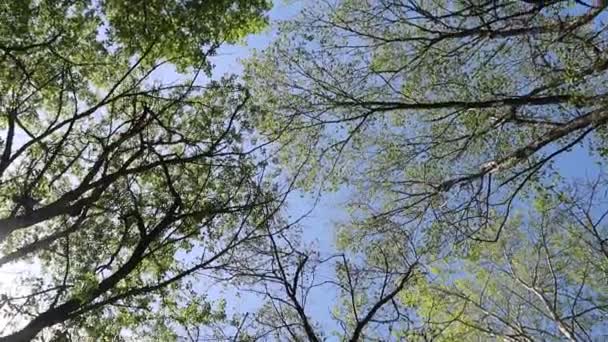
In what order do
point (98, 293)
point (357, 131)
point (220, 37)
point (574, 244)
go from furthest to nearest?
point (574, 244) → point (357, 131) → point (220, 37) → point (98, 293)

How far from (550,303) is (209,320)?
20.5ft

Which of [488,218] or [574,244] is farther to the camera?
[574,244]

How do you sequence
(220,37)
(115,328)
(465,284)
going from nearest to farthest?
(115,328) < (220,37) < (465,284)

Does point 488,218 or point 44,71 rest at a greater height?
point 44,71

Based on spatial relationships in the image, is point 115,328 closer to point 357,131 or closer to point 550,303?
point 357,131

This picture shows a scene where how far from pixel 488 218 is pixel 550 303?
2.66 m

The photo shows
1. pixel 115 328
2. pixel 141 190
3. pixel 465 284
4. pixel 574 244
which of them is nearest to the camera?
A: pixel 115 328

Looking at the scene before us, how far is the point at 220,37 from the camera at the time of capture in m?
6.91

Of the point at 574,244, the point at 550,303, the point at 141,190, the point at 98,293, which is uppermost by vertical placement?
the point at 574,244

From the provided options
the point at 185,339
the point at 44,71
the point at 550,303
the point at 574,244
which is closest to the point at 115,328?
the point at 185,339

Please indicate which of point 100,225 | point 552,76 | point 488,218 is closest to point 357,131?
point 488,218

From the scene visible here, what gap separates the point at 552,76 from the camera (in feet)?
24.0

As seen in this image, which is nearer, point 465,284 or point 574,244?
point 574,244

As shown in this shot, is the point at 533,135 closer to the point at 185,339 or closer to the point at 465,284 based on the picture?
the point at 465,284
